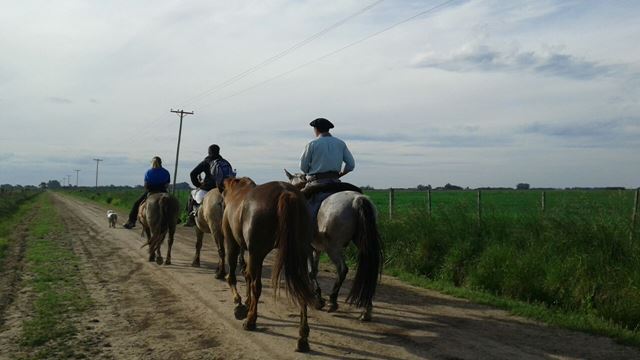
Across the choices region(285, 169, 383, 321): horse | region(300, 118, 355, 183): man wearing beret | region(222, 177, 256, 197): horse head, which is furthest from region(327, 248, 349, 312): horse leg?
region(222, 177, 256, 197): horse head

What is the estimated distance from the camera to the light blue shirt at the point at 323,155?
7672 mm

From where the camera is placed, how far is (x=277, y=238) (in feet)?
19.9

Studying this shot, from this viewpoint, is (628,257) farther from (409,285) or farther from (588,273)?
(409,285)

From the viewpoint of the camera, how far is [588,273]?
809 centimetres

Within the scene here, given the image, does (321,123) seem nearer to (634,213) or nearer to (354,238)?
(354,238)

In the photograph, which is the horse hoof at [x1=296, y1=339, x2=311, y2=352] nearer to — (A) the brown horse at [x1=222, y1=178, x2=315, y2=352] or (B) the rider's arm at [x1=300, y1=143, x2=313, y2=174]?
(A) the brown horse at [x1=222, y1=178, x2=315, y2=352]

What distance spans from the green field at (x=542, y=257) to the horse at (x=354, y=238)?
244cm

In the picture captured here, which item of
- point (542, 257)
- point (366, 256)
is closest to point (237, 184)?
point (366, 256)

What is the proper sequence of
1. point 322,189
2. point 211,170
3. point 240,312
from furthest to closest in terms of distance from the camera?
1. point 211,170
2. point 322,189
3. point 240,312

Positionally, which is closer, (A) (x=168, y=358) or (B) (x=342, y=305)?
(A) (x=168, y=358)

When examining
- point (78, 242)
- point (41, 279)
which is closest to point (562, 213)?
point (41, 279)

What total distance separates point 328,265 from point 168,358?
286 inches

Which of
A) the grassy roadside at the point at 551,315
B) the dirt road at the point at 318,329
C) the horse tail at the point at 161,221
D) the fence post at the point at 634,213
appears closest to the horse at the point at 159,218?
the horse tail at the point at 161,221

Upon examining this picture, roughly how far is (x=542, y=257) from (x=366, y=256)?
3950 mm
